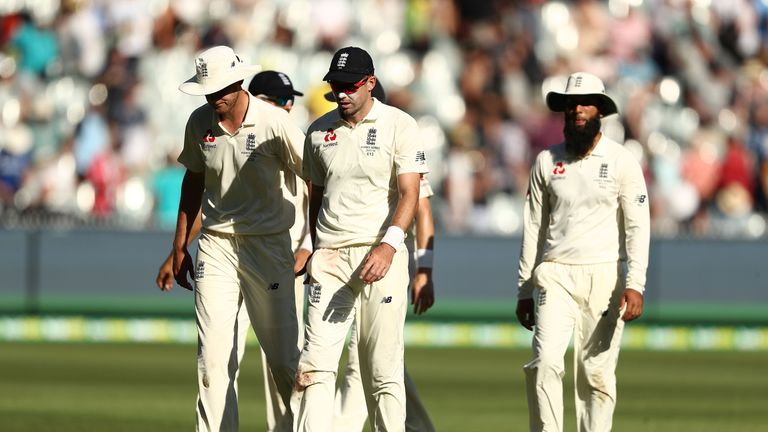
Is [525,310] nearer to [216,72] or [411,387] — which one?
Answer: [411,387]

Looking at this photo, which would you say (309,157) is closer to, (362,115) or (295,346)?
(362,115)

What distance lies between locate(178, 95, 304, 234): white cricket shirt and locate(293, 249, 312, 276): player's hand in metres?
0.44

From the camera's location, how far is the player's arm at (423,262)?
8328mm

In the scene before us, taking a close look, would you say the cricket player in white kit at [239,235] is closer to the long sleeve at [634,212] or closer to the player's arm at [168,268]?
the player's arm at [168,268]

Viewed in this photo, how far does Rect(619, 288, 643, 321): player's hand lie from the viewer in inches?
320

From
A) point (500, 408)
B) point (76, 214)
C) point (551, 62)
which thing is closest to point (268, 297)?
point (500, 408)

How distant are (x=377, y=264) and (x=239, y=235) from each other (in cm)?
116

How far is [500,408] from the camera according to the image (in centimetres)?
1121

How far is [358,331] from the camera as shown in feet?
25.2

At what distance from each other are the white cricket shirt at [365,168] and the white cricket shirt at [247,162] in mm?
521

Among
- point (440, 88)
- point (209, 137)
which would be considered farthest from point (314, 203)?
point (440, 88)

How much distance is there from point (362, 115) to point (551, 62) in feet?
38.4

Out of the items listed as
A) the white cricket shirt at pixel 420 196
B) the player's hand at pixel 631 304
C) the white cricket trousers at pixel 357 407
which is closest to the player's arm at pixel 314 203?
the white cricket shirt at pixel 420 196

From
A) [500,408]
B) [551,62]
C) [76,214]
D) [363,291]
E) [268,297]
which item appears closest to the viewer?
[363,291]
